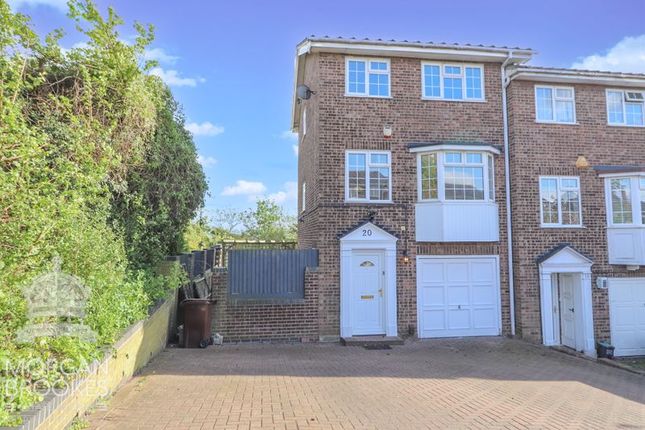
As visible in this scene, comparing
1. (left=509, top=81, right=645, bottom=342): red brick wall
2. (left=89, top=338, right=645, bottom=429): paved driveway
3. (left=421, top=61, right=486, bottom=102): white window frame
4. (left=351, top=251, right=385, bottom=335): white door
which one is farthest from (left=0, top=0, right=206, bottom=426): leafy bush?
(left=509, top=81, right=645, bottom=342): red brick wall

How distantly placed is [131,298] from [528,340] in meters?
10.1

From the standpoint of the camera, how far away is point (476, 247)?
1167cm

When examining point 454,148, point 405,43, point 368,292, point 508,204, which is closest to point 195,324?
point 368,292

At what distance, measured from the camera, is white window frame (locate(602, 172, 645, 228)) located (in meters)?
11.9

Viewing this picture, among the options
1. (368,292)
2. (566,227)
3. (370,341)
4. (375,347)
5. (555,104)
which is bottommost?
(375,347)

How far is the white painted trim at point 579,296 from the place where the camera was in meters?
11.6

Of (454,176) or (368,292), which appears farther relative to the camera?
(454,176)

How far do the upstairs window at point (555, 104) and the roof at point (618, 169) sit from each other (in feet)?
5.15

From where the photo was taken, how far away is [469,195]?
1155cm

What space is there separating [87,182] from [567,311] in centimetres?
1288

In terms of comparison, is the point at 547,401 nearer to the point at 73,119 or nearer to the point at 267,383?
the point at 267,383

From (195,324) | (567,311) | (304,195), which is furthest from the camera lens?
(304,195)

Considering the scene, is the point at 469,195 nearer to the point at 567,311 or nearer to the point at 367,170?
the point at 367,170

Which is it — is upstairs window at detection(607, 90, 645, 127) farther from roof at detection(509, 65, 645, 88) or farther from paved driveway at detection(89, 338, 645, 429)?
paved driveway at detection(89, 338, 645, 429)
